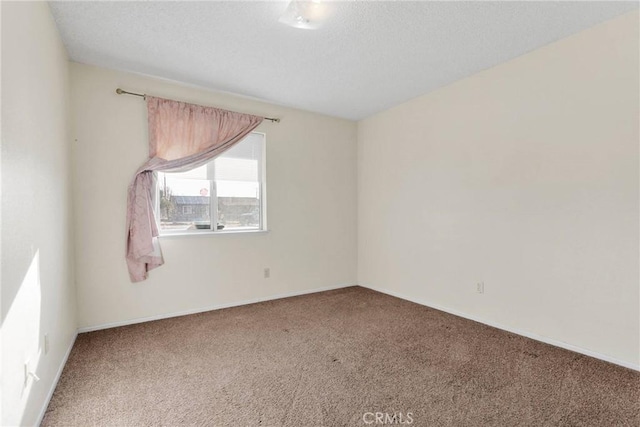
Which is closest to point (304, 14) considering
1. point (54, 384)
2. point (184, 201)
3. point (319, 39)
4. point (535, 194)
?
point (319, 39)

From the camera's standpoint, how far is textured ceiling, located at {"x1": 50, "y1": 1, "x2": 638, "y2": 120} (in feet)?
7.08

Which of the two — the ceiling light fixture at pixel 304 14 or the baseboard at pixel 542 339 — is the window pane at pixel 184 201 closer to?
→ the ceiling light fixture at pixel 304 14

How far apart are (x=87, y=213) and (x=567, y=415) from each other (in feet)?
12.8

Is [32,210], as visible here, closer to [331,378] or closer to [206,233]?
[206,233]

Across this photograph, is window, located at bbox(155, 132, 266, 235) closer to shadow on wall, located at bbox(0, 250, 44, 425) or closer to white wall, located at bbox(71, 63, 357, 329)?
white wall, located at bbox(71, 63, 357, 329)

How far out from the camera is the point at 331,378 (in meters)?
2.11

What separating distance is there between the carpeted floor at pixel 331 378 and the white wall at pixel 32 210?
368 mm

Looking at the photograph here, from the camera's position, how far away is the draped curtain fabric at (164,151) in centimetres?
305

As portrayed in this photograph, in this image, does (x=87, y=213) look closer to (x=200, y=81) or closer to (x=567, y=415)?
(x=200, y=81)

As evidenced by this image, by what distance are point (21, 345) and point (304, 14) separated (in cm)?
243

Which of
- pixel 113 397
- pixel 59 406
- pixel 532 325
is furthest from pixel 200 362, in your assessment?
pixel 532 325

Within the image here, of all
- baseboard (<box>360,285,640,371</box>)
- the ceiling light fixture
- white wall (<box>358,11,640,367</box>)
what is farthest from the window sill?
the ceiling light fixture

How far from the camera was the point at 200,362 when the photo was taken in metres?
2.33

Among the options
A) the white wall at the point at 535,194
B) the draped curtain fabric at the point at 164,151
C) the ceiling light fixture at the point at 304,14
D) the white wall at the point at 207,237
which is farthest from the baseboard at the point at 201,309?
the ceiling light fixture at the point at 304,14
